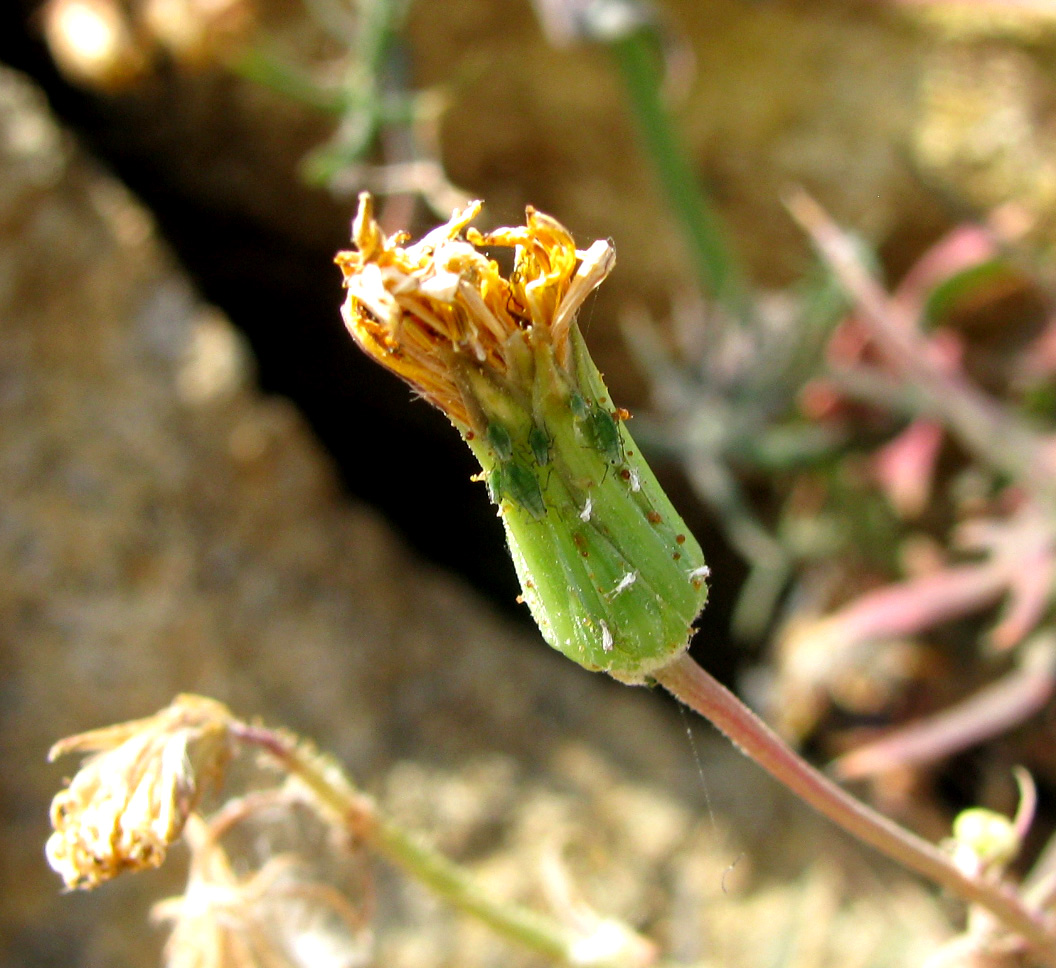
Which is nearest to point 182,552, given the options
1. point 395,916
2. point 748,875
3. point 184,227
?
point 395,916

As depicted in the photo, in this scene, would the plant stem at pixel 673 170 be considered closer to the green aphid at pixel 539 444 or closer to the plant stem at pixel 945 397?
the plant stem at pixel 945 397

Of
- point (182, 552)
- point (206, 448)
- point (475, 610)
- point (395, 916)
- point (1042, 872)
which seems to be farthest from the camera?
point (475, 610)

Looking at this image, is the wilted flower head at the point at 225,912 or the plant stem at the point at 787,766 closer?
the plant stem at the point at 787,766

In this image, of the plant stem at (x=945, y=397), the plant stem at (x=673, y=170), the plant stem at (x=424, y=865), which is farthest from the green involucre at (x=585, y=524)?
the plant stem at (x=673, y=170)

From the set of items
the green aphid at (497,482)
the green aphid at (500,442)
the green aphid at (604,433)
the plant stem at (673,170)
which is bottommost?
the green aphid at (497,482)

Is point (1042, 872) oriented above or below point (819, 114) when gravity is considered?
below

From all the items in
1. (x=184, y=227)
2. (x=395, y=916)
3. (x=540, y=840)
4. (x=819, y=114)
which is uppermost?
(x=819, y=114)

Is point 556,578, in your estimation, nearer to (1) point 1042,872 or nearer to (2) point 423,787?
(1) point 1042,872
